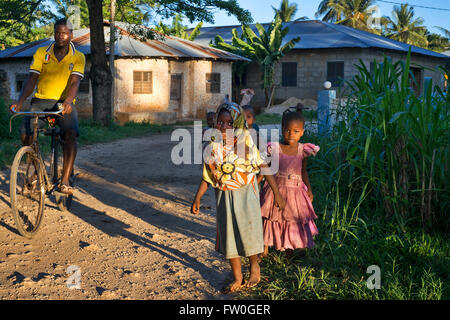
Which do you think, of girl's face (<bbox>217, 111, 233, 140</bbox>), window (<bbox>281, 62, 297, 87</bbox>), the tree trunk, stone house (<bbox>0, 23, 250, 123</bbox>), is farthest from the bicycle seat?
window (<bbox>281, 62, 297, 87</bbox>)

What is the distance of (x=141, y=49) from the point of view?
19.8 m

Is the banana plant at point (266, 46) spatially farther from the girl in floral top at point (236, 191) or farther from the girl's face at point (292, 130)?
the girl in floral top at point (236, 191)

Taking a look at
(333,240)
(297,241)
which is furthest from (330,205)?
(297,241)

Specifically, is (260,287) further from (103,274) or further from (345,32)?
(345,32)

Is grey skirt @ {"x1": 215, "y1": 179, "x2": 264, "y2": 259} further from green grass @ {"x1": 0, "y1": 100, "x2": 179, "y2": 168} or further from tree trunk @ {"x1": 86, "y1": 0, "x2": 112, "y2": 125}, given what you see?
tree trunk @ {"x1": 86, "y1": 0, "x2": 112, "y2": 125}

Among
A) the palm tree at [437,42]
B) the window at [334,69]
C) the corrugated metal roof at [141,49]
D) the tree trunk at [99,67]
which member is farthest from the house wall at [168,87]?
the palm tree at [437,42]

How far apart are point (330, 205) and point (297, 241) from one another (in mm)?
1162

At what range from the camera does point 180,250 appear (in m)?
4.19

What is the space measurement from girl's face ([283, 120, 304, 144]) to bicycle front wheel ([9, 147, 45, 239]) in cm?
232

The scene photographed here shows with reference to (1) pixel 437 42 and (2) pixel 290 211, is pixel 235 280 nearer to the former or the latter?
(2) pixel 290 211

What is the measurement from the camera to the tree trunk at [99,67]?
13.8 m

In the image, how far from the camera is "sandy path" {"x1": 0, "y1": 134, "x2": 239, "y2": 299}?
10.9ft

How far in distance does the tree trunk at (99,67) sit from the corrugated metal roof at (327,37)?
15381 millimetres

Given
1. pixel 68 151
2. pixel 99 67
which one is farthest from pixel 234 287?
pixel 99 67
